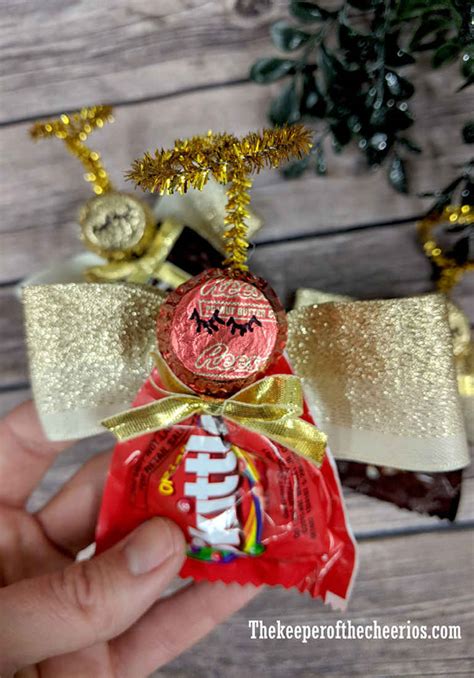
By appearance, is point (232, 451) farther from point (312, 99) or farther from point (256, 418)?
point (312, 99)

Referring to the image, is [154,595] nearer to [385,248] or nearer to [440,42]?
[385,248]

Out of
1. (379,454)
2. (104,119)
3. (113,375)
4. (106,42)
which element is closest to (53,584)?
(113,375)

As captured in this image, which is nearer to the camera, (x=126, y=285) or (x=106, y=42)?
(x=126, y=285)

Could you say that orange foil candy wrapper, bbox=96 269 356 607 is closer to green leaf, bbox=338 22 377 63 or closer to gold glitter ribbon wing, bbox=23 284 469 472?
gold glitter ribbon wing, bbox=23 284 469 472

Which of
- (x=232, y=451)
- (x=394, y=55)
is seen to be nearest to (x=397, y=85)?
(x=394, y=55)

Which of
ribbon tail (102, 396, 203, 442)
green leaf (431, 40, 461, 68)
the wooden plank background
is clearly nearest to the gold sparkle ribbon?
ribbon tail (102, 396, 203, 442)

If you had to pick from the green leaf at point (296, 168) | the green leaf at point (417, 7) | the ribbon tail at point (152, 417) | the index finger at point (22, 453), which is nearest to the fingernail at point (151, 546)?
the ribbon tail at point (152, 417)

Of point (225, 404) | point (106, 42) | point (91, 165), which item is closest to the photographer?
point (225, 404)

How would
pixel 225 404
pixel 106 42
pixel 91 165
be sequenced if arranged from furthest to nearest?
pixel 106 42 → pixel 91 165 → pixel 225 404
